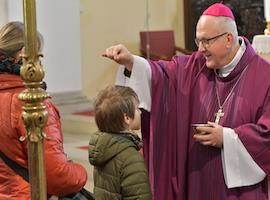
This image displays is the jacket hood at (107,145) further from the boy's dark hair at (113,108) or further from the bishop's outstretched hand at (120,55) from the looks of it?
the bishop's outstretched hand at (120,55)

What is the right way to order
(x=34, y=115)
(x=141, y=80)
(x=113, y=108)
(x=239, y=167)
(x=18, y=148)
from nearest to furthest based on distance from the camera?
(x=34, y=115)
(x=18, y=148)
(x=113, y=108)
(x=239, y=167)
(x=141, y=80)

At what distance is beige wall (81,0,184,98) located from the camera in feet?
28.2

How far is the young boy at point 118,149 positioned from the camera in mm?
2408

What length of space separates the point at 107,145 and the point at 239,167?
25.2 inches

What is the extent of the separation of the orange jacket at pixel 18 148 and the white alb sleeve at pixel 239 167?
75cm

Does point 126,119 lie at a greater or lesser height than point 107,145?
greater

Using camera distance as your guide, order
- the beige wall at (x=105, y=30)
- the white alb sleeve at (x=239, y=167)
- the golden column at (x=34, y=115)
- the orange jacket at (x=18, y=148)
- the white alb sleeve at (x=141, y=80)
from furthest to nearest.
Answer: the beige wall at (x=105, y=30)
the white alb sleeve at (x=141, y=80)
the white alb sleeve at (x=239, y=167)
the orange jacket at (x=18, y=148)
the golden column at (x=34, y=115)

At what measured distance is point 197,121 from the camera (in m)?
2.76

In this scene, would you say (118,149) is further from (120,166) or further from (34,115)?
(34,115)

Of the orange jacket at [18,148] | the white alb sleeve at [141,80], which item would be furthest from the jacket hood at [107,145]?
the white alb sleeve at [141,80]

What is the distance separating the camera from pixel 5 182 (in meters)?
2.25

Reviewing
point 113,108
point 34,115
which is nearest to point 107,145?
point 113,108

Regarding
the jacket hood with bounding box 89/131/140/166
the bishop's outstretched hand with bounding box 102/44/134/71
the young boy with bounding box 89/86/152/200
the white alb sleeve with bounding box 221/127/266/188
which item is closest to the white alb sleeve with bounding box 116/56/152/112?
the bishop's outstretched hand with bounding box 102/44/134/71

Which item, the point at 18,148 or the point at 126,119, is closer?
the point at 18,148
